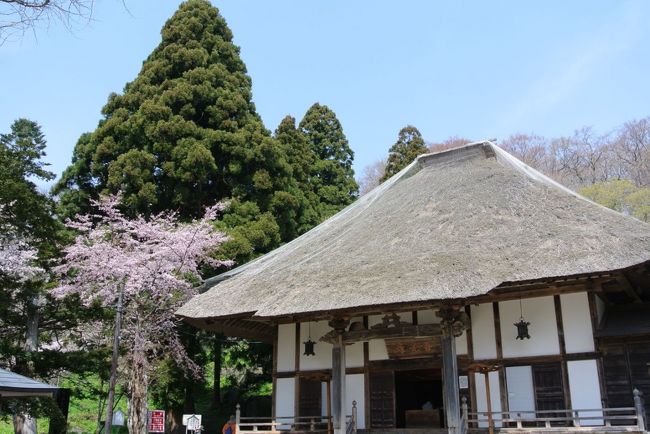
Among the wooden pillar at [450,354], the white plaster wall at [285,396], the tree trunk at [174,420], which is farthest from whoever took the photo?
the tree trunk at [174,420]

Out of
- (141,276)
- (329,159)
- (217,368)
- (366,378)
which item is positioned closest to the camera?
(366,378)

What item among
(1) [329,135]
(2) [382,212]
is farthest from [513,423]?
(1) [329,135]

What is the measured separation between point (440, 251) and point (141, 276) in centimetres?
952

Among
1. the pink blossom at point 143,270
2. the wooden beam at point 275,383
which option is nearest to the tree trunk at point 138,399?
the pink blossom at point 143,270

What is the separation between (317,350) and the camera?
1452 cm

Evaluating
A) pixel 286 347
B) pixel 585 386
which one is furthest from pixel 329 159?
pixel 585 386

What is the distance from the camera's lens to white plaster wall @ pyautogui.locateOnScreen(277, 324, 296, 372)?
48.8ft

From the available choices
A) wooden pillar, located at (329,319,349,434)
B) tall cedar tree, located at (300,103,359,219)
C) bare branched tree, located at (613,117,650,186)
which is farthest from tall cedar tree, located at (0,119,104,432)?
bare branched tree, located at (613,117,650,186)

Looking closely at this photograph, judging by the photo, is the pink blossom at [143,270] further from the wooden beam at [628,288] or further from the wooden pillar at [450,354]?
the wooden beam at [628,288]

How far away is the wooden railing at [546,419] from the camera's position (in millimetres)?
10805

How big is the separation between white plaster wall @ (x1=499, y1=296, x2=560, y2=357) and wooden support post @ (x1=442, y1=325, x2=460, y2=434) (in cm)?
162

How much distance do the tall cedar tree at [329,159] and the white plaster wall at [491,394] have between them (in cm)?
1527

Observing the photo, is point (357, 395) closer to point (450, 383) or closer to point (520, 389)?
point (450, 383)

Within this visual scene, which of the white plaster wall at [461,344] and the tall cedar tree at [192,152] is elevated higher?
the tall cedar tree at [192,152]
